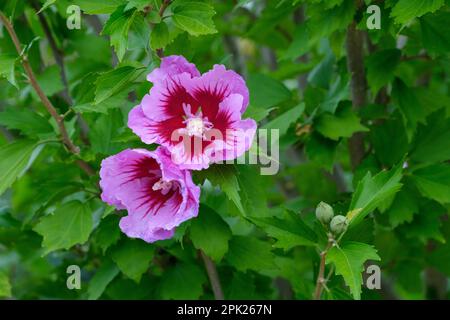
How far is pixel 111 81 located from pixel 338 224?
1.43 feet

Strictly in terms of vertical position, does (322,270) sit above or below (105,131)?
below

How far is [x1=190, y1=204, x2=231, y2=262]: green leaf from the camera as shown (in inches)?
50.9

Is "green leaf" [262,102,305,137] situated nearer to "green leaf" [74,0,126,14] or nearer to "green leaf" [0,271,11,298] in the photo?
"green leaf" [74,0,126,14]

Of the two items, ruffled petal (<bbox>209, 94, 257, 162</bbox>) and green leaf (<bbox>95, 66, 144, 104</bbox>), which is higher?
green leaf (<bbox>95, 66, 144, 104</bbox>)

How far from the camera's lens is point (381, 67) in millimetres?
1608

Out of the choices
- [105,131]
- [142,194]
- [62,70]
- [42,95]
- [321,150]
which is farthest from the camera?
[62,70]

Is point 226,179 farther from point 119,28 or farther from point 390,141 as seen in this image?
point 390,141

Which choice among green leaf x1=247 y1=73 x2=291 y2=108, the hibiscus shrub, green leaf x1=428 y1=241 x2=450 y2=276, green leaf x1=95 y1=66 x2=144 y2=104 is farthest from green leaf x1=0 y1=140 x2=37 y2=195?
green leaf x1=428 y1=241 x2=450 y2=276

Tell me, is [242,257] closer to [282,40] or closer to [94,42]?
[94,42]

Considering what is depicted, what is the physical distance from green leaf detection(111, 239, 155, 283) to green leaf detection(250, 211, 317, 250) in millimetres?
325

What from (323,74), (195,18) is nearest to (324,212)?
(195,18)

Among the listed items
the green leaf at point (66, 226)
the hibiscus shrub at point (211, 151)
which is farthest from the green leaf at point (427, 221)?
the green leaf at point (66, 226)

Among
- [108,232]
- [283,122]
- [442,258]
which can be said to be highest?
[283,122]
